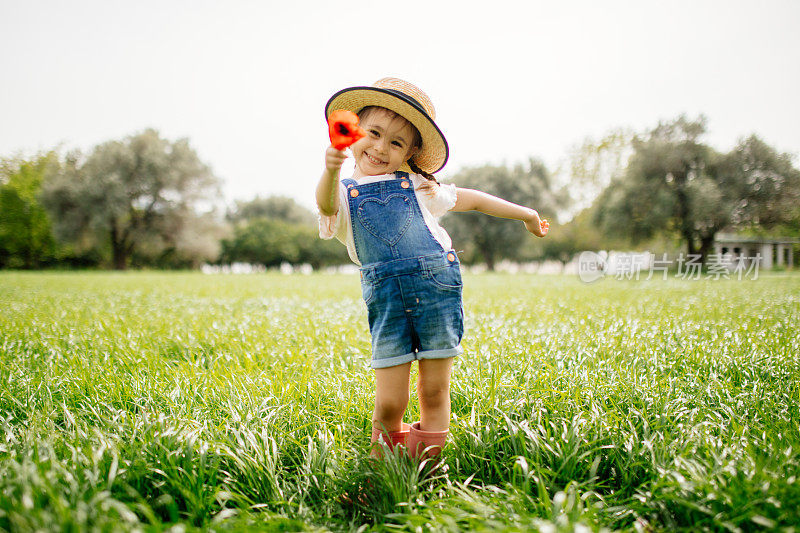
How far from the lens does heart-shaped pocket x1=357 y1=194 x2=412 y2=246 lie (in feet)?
6.81

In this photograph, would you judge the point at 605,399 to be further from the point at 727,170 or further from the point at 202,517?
the point at 727,170

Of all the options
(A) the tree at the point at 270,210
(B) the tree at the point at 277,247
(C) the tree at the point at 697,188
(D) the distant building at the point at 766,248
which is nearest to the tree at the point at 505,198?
(C) the tree at the point at 697,188

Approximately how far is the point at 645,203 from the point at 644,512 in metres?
34.5

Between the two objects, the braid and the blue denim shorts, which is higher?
the braid

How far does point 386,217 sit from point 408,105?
536mm

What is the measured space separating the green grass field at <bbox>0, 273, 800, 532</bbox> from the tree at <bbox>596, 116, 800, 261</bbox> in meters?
30.5

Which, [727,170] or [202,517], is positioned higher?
[727,170]

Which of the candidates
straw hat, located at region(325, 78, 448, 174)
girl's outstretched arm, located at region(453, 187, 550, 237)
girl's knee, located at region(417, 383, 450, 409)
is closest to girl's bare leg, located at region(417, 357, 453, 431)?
girl's knee, located at region(417, 383, 450, 409)

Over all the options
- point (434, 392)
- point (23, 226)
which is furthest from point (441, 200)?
point (23, 226)

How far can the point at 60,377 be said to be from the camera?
3.16 metres

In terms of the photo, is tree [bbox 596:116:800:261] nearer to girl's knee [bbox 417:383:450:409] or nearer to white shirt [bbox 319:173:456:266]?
white shirt [bbox 319:173:456:266]

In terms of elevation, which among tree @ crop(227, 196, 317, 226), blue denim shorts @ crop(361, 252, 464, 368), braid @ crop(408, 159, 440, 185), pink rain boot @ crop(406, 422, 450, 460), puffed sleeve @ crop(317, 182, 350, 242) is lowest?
pink rain boot @ crop(406, 422, 450, 460)

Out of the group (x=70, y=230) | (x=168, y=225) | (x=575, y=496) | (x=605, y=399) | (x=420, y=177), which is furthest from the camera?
(x=168, y=225)

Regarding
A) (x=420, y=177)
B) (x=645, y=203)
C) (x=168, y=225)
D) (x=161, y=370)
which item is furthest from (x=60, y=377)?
(x=168, y=225)
